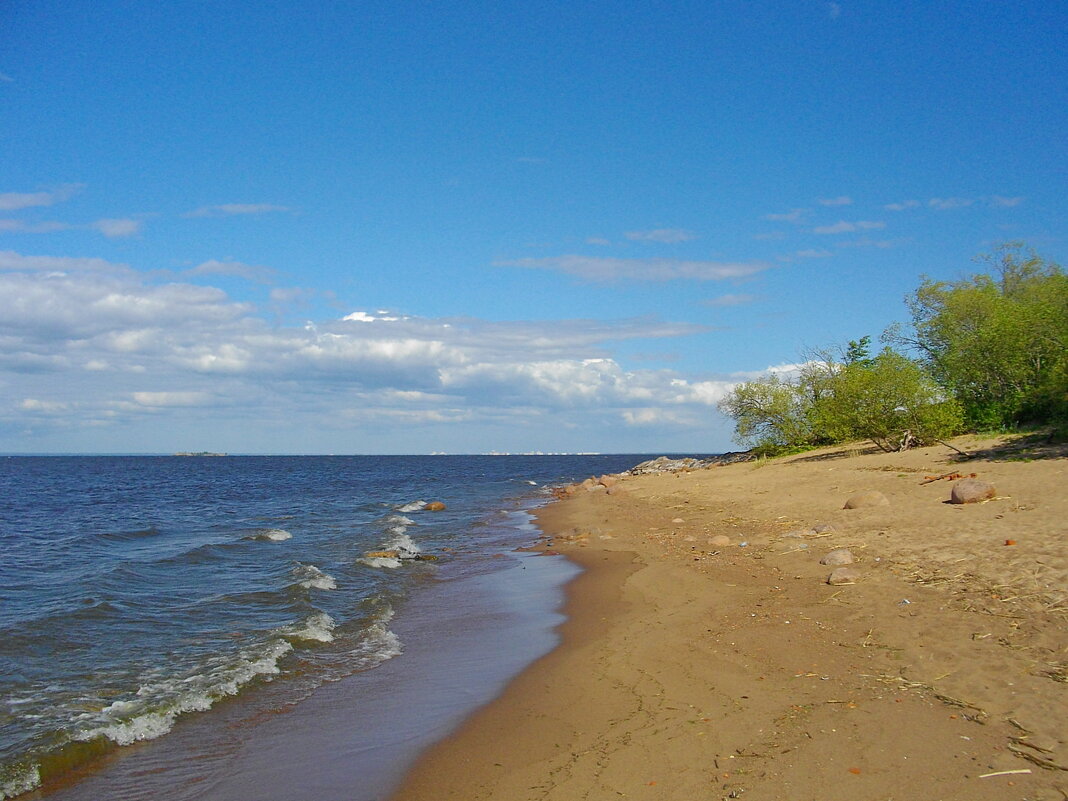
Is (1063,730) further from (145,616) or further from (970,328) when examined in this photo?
(970,328)

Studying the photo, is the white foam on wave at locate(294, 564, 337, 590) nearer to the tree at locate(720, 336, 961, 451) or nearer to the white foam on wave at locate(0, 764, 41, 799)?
the white foam on wave at locate(0, 764, 41, 799)

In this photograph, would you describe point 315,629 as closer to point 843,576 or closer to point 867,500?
point 843,576

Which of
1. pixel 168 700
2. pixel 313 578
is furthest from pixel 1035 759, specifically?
pixel 313 578

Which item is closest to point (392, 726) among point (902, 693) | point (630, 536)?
point (902, 693)

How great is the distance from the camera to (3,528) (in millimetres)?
32750

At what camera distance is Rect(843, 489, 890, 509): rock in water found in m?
18.2

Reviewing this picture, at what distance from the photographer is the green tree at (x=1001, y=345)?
86.7ft

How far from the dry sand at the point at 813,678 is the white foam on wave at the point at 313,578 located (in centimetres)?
643

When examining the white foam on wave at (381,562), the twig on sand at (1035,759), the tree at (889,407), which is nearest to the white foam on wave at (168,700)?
the white foam on wave at (381,562)

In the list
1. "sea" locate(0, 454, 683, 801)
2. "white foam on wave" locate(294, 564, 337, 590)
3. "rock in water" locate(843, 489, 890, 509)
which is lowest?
"sea" locate(0, 454, 683, 801)

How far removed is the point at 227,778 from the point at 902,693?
7260 mm

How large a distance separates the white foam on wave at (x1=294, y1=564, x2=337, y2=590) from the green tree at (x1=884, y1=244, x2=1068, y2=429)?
77.4 feet

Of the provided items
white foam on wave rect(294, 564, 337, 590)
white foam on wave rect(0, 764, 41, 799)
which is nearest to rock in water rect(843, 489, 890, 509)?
white foam on wave rect(294, 564, 337, 590)

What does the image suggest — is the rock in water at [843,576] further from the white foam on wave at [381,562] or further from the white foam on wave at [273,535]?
the white foam on wave at [273,535]
